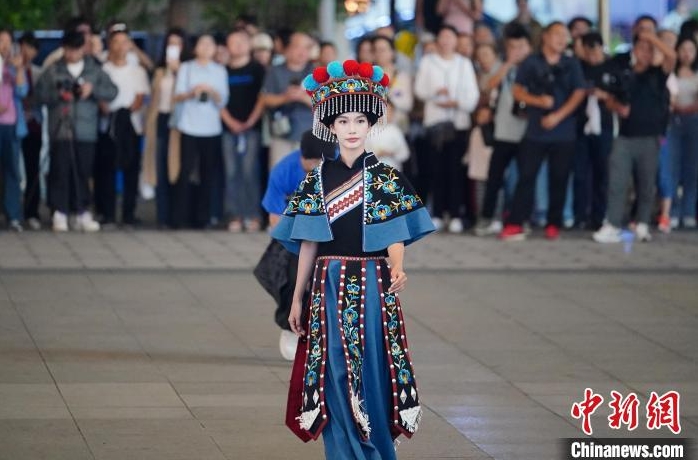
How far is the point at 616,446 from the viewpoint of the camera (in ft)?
26.0

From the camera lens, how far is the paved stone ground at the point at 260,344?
8180 mm

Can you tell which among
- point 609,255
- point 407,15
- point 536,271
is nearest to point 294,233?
point 536,271

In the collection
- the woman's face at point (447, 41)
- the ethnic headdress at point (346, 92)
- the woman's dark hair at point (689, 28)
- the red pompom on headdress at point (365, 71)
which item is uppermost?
the red pompom on headdress at point (365, 71)

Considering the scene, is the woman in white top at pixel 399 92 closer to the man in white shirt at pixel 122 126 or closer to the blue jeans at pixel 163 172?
the blue jeans at pixel 163 172

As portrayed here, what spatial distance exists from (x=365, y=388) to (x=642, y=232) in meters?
10.3

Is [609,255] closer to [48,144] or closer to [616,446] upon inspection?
[48,144]

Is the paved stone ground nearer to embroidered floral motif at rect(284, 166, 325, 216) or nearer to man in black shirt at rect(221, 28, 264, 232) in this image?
man in black shirt at rect(221, 28, 264, 232)

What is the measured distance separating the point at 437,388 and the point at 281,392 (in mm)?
892

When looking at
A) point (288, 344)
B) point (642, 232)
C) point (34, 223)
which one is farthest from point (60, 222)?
point (288, 344)

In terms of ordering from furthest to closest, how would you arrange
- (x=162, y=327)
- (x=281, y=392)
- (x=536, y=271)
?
1. (x=536, y=271)
2. (x=162, y=327)
3. (x=281, y=392)

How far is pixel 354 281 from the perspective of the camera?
284 inches

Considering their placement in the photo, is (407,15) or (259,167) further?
(407,15)

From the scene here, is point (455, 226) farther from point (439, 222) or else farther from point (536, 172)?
point (536, 172)

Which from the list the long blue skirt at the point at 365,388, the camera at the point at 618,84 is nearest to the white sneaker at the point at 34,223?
the camera at the point at 618,84
